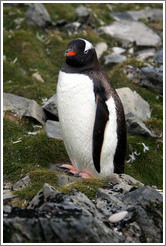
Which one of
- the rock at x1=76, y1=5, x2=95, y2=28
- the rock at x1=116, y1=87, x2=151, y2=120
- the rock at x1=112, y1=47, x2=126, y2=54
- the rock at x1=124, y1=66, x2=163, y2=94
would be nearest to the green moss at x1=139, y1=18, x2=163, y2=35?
the rock at x1=112, y1=47, x2=126, y2=54

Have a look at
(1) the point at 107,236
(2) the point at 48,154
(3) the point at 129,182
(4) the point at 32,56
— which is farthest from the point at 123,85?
(1) the point at 107,236

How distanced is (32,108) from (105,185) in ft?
8.77

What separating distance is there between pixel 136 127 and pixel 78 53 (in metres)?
2.31

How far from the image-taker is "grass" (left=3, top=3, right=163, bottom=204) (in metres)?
4.94

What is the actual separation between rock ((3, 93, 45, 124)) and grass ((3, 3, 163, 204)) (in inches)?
4.6

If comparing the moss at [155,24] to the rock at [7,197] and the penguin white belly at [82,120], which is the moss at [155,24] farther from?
the rock at [7,197]

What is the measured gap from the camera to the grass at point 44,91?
16.2 feet

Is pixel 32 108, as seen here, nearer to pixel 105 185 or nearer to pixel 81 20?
pixel 105 185

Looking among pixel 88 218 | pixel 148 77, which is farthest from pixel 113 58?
pixel 88 218

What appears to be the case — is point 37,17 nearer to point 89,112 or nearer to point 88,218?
point 89,112

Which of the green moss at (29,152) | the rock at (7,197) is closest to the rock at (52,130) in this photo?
the green moss at (29,152)

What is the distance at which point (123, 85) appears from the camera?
796 cm

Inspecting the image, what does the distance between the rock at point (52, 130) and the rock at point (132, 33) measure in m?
5.07

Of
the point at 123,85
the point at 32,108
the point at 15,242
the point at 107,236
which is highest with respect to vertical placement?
the point at 15,242
